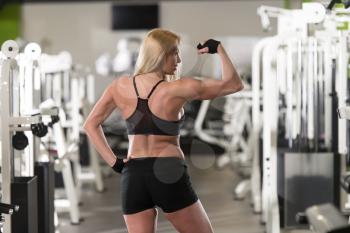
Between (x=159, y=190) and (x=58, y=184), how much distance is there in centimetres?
439

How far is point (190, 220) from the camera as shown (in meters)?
3.23

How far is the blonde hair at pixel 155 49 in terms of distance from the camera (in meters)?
3.24

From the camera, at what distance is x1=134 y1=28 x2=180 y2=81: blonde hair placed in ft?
10.6

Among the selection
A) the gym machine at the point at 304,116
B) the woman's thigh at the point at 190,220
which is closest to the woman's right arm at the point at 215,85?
the woman's thigh at the point at 190,220

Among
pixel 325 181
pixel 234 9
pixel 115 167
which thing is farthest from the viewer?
pixel 234 9

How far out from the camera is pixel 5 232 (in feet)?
13.5

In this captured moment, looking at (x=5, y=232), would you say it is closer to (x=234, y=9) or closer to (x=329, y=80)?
(x=329, y=80)

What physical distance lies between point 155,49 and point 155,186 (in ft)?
2.18

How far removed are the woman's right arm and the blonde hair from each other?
158 mm

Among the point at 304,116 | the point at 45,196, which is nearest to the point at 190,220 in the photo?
the point at 45,196

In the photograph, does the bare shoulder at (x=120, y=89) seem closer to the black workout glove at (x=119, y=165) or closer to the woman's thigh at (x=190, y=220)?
the black workout glove at (x=119, y=165)

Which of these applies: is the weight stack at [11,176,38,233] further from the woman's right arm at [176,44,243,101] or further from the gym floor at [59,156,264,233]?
the gym floor at [59,156,264,233]

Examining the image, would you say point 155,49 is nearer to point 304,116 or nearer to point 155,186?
point 155,186

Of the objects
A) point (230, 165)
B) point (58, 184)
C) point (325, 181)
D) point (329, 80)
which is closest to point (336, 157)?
point (325, 181)
